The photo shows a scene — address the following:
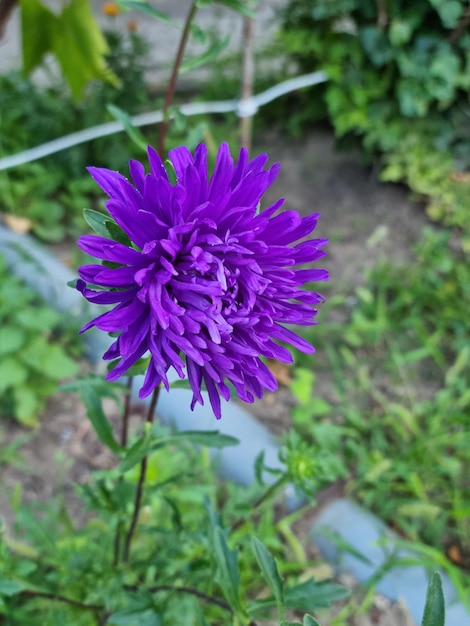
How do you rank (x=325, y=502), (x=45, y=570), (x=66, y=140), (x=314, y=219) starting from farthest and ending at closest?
(x=66, y=140) < (x=325, y=502) < (x=45, y=570) < (x=314, y=219)

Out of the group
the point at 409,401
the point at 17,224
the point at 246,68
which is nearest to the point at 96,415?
the point at 409,401

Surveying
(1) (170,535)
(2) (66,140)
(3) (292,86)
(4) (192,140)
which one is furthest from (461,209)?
(1) (170,535)

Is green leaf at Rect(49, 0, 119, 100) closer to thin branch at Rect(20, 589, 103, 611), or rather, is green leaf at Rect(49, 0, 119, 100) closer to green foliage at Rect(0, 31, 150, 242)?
green foliage at Rect(0, 31, 150, 242)

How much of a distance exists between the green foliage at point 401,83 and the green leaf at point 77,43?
1048 millimetres

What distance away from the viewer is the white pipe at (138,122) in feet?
6.12

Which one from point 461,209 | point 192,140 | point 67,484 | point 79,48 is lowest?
point 67,484

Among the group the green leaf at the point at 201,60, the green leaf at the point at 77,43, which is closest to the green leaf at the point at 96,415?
the green leaf at the point at 201,60

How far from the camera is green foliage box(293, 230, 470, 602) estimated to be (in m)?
1.52

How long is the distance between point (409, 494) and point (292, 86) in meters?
1.53

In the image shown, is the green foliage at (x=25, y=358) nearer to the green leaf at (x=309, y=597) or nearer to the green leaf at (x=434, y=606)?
the green leaf at (x=309, y=597)

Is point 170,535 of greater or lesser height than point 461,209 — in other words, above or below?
below

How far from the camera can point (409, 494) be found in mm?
1582

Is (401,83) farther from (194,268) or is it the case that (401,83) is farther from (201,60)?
(194,268)

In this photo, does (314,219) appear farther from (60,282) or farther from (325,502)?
(60,282)
